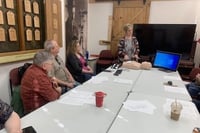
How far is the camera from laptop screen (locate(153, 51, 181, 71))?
286 centimetres

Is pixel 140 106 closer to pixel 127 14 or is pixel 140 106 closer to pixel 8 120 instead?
pixel 8 120

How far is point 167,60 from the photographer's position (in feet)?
9.72

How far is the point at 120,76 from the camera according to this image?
251cm

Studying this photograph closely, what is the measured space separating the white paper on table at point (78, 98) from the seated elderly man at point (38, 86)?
0.10m

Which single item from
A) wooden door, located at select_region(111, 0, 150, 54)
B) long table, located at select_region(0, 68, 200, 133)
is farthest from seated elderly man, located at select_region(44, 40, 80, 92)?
wooden door, located at select_region(111, 0, 150, 54)

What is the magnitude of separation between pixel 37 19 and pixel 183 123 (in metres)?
2.70

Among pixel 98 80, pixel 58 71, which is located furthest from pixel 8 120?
pixel 58 71

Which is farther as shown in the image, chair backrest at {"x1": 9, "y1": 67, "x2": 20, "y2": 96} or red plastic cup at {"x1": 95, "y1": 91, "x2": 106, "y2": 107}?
chair backrest at {"x1": 9, "y1": 67, "x2": 20, "y2": 96}

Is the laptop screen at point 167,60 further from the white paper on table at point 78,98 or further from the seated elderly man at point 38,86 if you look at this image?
the seated elderly man at point 38,86

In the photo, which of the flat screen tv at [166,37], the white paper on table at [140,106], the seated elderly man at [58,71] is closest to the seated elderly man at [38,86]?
the white paper on table at [140,106]

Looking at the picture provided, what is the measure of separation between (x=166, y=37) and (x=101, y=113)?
3.72 meters

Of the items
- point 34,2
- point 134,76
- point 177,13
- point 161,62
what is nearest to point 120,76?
point 134,76

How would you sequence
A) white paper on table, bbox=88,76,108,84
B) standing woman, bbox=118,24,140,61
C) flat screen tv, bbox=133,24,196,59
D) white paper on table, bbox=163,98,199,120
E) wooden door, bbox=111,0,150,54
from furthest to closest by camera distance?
wooden door, bbox=111,0,150,54, flat screen tv, bbox=133,24,196,59, standing woman, bbox=118,24,140,61, white paper on table, bbox=88,76,108,84, white paper on table, bbox=163,98,199,120

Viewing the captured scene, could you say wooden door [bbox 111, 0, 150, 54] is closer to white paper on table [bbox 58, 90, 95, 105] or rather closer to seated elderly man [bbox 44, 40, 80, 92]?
seated elderly man [bbox 44, 40, 80, 92]
